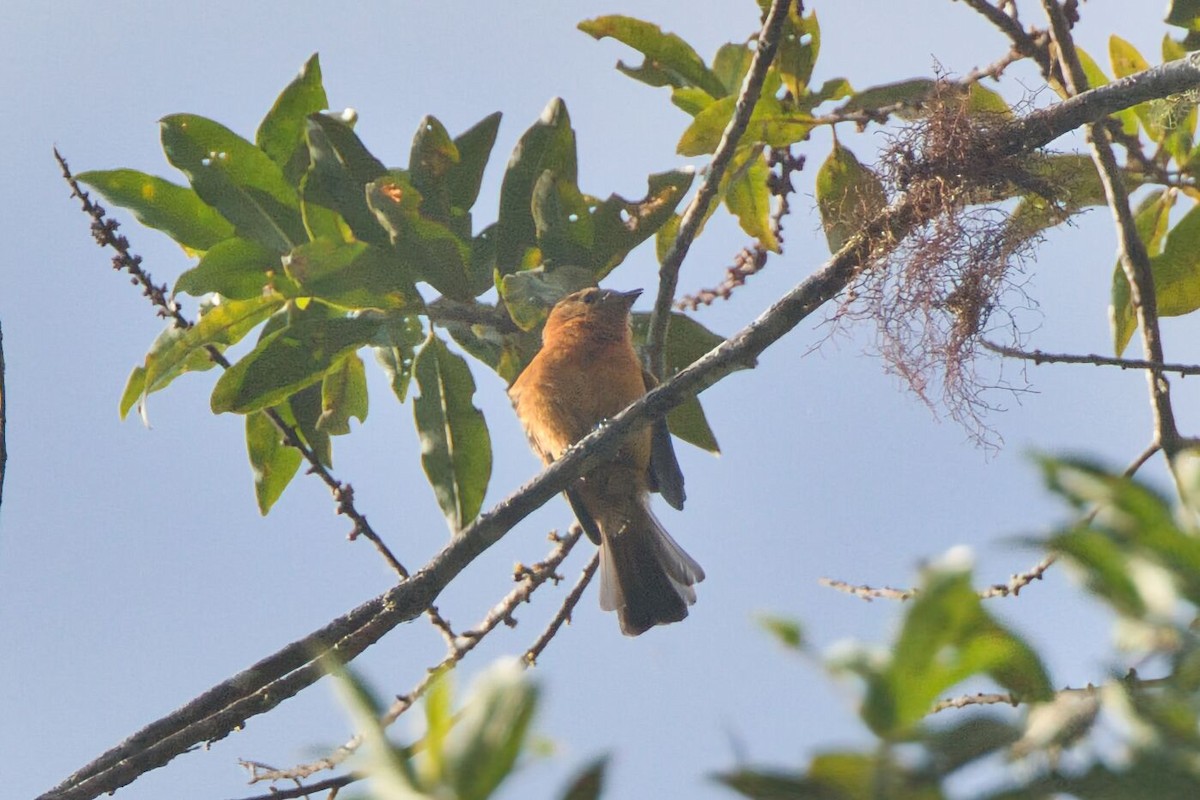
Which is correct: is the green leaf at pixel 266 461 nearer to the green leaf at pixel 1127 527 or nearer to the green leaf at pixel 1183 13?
the green leaf at pixel 1183 13

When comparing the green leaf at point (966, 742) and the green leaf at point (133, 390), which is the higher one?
the green leaf at point (133, 390)

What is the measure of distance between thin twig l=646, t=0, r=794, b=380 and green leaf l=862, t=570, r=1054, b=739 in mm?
2879

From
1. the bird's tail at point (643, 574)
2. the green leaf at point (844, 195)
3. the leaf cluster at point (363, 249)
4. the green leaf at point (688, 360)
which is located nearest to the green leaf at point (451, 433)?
the leaf cluster at point (363, 249)

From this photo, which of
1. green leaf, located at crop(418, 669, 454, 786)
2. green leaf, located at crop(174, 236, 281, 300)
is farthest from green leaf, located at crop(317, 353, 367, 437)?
green leaf, located at crop(418, 669, 454, 786)

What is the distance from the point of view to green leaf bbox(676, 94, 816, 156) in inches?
159

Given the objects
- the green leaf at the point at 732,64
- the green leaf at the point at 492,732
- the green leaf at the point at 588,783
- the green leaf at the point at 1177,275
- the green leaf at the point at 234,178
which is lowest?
the green leaf at the point at 588,783

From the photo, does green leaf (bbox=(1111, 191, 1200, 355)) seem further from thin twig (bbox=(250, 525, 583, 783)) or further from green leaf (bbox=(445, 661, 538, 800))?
green leaf (bbox=(445, 661, 538, 800))

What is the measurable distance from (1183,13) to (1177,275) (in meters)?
0.87

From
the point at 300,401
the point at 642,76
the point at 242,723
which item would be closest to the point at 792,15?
the point at 642,76

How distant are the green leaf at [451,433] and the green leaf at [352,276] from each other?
0.90 feet

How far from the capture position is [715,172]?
3.70 meters

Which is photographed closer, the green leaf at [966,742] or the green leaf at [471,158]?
the green leaf at [966,742]

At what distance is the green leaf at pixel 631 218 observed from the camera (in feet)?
13.8

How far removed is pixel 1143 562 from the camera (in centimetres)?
84
